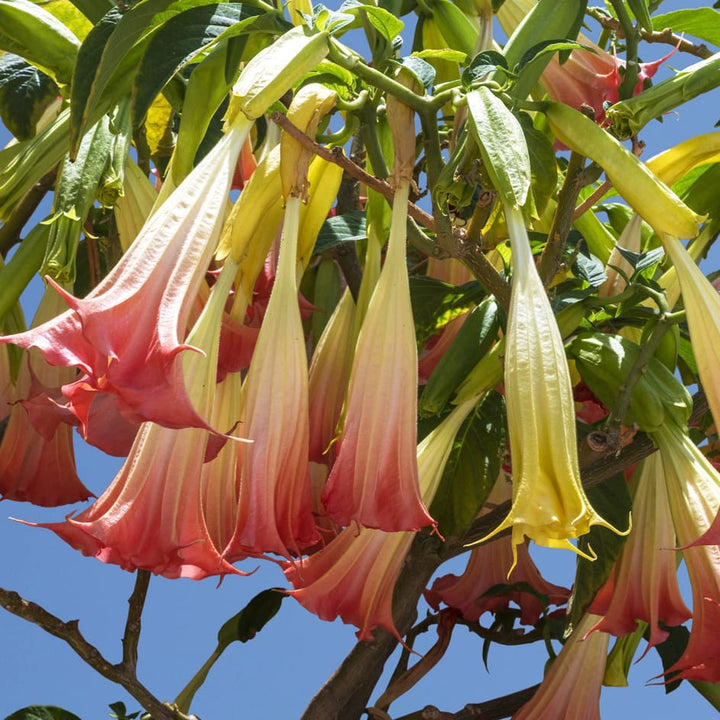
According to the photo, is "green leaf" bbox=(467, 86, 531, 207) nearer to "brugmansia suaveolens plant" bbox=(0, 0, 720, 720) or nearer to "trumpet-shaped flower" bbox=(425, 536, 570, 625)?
"brugmansia suaveolens plant" bbox=(0, 0, 720, 720)

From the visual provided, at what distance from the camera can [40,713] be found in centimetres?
98

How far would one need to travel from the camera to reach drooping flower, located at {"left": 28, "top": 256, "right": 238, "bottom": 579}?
558 millimetres

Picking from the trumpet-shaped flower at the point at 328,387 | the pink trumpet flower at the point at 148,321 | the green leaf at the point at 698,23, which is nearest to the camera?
the pink trumpet flower at the point at 148,321

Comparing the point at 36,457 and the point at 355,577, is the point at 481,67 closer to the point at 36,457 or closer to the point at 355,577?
the point at 355,577

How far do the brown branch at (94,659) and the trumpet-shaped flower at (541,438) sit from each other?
45cm

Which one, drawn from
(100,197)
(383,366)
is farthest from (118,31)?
(383,366)

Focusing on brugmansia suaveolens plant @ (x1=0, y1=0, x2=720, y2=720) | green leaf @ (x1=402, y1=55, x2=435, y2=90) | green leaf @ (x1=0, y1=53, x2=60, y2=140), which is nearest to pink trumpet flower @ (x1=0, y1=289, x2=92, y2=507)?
brugmansia suaveolens plant @ (x1=0, y1=0, x2=720, y2=720)

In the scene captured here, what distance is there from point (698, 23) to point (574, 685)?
491 millimetres

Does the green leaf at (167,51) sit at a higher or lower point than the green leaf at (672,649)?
higher

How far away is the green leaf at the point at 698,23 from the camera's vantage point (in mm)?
788

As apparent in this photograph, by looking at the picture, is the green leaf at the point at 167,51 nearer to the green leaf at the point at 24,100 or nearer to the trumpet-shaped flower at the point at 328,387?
the trumpet-shaped flower at the point at 328,387

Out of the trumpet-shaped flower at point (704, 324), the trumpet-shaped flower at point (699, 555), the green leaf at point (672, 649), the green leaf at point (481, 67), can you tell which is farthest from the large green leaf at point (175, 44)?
the green leaf at point (672, 649)

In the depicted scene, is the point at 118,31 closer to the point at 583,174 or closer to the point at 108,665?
the point at 583,174

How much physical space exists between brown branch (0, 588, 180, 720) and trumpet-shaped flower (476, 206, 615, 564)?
1.48 feet
